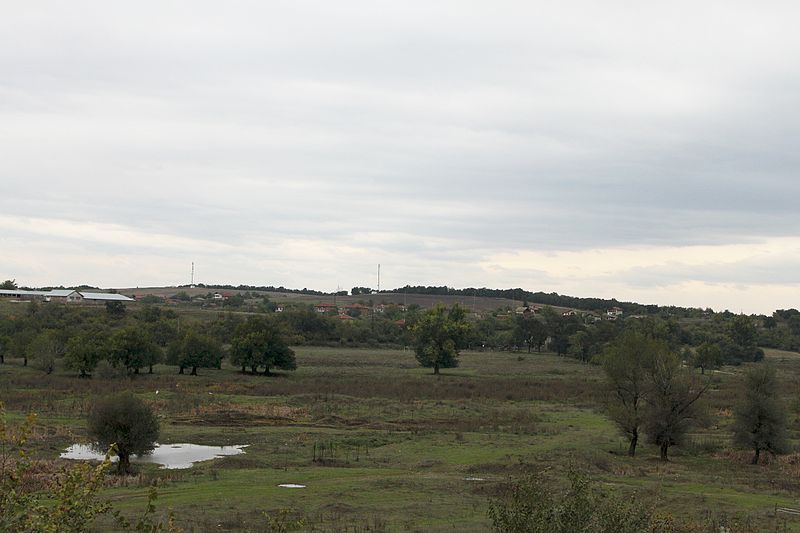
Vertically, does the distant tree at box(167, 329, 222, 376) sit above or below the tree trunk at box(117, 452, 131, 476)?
above

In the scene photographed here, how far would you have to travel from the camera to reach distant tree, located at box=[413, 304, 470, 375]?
100875mm

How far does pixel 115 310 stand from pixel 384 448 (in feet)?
376

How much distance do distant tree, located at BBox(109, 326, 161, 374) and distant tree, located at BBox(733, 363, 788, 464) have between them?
202ft

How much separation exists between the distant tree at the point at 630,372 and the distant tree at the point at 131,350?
53.1 metres

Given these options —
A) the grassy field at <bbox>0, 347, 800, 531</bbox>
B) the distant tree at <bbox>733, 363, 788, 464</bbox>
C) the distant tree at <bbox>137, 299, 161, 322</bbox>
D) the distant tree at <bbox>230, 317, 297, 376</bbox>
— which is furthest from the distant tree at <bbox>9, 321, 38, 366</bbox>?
the distant tree at <bbox>733, 363, 788, 464</bbox>

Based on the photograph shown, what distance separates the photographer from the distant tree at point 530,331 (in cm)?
14362

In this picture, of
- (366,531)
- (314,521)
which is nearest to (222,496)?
(314,521)

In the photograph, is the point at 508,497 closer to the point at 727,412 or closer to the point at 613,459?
the point at 613,459

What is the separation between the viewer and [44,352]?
81188 millimetres

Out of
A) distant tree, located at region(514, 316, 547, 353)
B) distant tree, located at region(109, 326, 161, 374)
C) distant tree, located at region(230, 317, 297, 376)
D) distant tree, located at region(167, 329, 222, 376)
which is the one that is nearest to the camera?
distant tree, located at region(109, 326, 161, 374)

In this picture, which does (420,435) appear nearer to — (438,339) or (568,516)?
(568,516)

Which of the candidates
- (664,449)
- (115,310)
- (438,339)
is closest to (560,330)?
(438,339)

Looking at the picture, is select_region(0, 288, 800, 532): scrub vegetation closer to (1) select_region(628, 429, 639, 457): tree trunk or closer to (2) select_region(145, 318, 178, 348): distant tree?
(1) select_region(628, 429, 639, 457): tree trunk

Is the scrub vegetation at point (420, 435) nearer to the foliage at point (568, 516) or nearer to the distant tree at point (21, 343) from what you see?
the foliage at point (568, 516)
